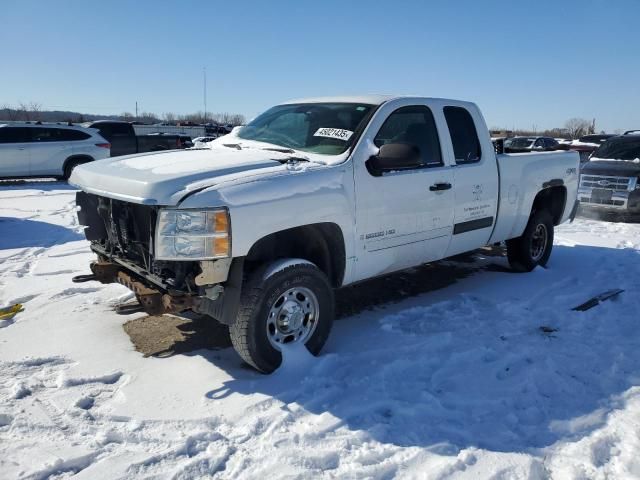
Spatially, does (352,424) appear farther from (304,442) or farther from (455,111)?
(455,111)

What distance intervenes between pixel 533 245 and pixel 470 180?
2.04m

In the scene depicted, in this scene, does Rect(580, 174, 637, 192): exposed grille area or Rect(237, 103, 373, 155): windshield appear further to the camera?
Rect(580, 174, 637, 192): exposed grille area

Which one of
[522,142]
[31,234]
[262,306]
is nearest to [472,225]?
[262,306]

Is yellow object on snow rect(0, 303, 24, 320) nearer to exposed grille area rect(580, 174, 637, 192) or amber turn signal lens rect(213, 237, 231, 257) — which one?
amber turn signal lens rect(213, 237, 231, 257)

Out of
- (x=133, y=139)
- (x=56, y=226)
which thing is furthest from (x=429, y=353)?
(x=133, y=139)

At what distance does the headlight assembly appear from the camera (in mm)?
3256

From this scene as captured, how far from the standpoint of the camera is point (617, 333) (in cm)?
458

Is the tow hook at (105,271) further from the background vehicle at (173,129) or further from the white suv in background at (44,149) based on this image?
the background vehicle at (173,129)

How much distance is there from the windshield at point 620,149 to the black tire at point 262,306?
9.79 m

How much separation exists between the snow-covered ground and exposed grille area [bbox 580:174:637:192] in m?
6.01

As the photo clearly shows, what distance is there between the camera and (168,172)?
11.6 feet

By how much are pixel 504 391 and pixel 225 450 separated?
187cm

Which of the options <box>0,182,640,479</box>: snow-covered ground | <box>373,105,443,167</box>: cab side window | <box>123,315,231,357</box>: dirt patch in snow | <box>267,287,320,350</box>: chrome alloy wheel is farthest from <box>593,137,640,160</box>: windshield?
<box>123,315,231,357</box>: dirt patch in snow

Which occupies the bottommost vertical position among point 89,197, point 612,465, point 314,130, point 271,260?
point 612,465
